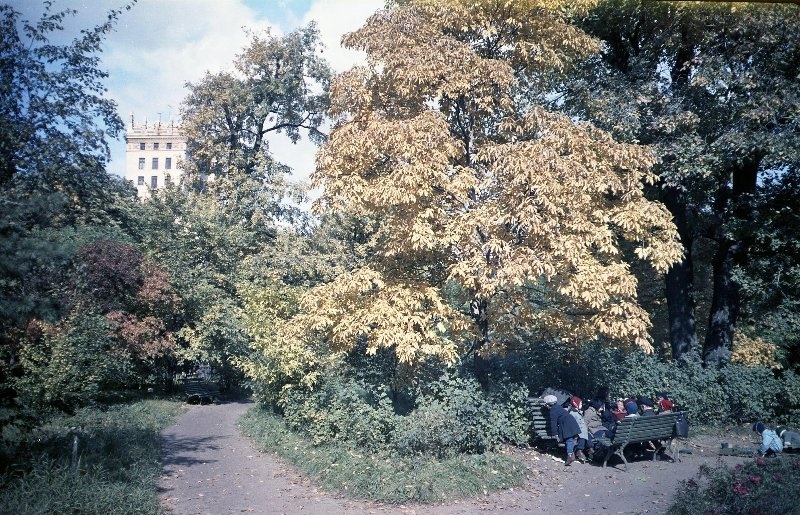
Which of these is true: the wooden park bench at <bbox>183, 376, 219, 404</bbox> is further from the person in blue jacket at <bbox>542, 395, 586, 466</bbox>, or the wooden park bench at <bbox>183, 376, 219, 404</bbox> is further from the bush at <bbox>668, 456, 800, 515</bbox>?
the bush at <bbox>668, 456, 800, 515</bbox>

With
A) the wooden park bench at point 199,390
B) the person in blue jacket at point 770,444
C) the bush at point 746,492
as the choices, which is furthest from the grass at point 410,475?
the wooden park bench at point 199,390

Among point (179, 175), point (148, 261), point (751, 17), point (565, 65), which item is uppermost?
point (179, 175)

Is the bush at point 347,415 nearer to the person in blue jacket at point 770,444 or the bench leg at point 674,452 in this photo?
the bench leg at point 674,452

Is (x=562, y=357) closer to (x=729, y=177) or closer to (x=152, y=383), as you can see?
(x=729, y=177)

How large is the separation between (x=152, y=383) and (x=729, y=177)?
17.0 m

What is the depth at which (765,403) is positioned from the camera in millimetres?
8969

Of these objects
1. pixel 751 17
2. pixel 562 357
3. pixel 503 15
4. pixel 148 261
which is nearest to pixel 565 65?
pixel 503 15

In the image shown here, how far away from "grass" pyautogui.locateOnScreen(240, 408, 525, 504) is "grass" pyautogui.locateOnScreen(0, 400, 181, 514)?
2.06 meters

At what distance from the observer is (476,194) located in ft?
25.5

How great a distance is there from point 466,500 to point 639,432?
2417 mm

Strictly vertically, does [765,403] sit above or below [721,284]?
below

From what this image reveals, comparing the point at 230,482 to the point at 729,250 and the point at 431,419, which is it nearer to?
the point at 431,419

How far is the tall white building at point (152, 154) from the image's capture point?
36.0 ft

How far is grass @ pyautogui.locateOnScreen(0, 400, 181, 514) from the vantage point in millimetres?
5219
